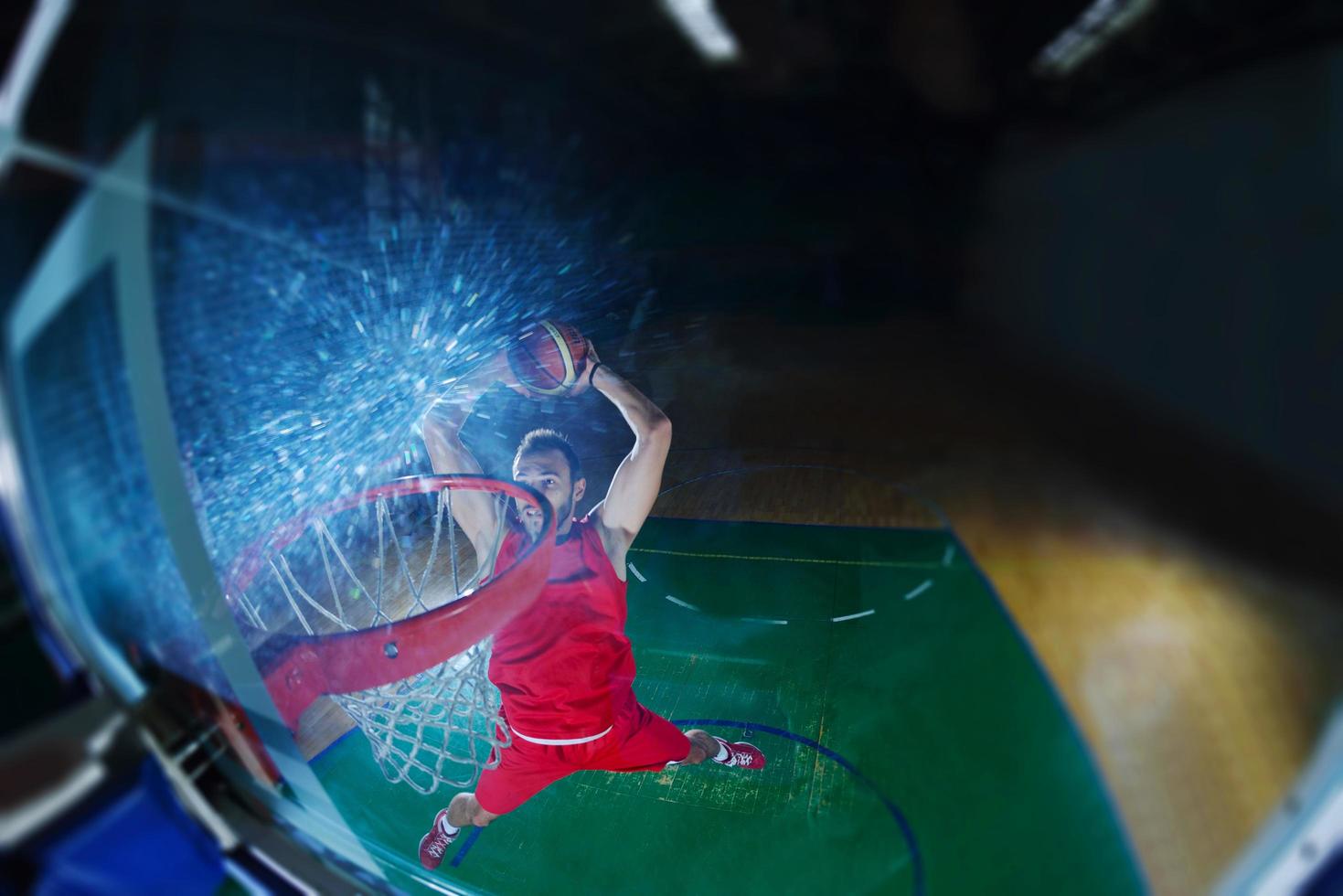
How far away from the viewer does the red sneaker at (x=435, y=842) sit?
2.93 ft

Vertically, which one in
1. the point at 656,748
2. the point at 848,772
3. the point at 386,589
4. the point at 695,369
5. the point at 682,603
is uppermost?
the point at 695,369

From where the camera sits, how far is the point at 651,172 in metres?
0.69

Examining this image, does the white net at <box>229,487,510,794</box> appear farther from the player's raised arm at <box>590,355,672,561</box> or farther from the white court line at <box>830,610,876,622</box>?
the white court line at <box>830,610,876,622</box>

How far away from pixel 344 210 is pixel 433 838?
0.75 meters

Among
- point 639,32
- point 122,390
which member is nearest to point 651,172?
point 639,32

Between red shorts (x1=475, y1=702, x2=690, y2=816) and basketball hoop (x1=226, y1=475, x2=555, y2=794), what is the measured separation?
0.07 m

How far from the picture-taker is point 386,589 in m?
0.82

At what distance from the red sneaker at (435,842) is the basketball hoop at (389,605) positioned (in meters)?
0.04

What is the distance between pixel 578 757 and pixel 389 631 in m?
0.34

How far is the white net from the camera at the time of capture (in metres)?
0.78

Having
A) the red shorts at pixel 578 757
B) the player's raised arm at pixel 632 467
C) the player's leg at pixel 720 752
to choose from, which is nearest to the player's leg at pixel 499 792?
the red shorts at pixel 578 757

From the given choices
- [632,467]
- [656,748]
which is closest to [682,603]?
[656,748]

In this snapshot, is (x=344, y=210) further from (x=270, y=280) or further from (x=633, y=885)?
(x=633, y=885)

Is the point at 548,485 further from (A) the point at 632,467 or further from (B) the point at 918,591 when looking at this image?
(B) the point at 918,591
